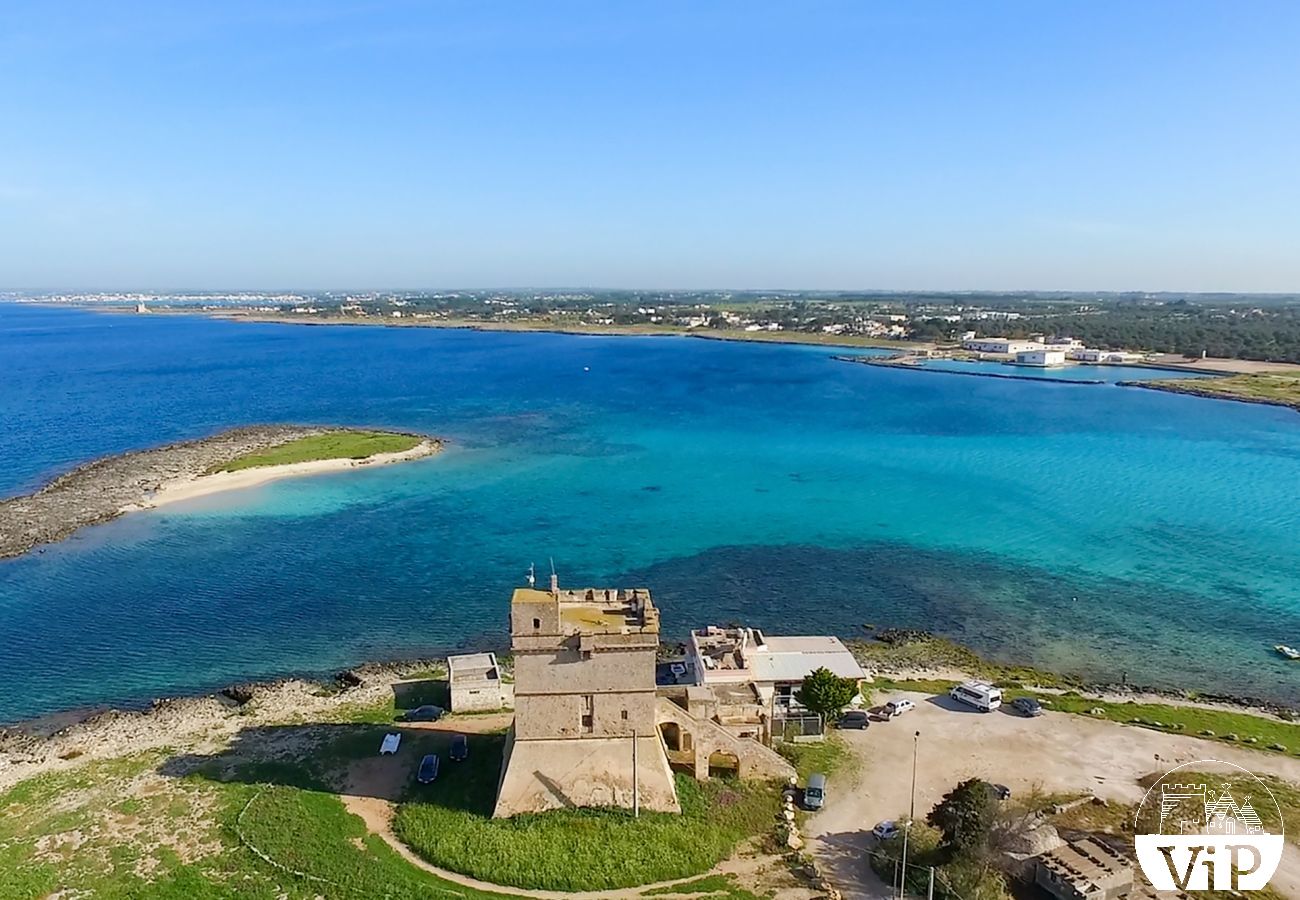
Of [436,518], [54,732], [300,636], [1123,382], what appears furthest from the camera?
[1123,382]

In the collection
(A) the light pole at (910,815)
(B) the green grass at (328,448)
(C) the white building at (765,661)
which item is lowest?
(A) the light pole at (910,815)

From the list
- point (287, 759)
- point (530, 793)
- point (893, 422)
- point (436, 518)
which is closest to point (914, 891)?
point (530, 793)

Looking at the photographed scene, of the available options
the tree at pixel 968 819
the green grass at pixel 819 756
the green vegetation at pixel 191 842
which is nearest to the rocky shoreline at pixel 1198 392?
the green grass at pixel 819 756

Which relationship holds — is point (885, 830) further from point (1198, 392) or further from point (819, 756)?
point (1198, 392)

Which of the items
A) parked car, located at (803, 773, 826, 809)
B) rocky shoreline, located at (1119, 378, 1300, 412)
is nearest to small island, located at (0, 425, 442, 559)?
parked car, located at (803, 773, 826, 809)

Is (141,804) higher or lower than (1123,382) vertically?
lower

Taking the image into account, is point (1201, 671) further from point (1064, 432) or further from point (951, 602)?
point (1064, 432)

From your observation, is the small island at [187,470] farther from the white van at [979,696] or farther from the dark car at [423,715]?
the white van at [979,696]

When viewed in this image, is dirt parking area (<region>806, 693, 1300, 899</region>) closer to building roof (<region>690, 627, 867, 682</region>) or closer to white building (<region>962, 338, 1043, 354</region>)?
building roof (<region>690, 627, 867, 682</region>)
